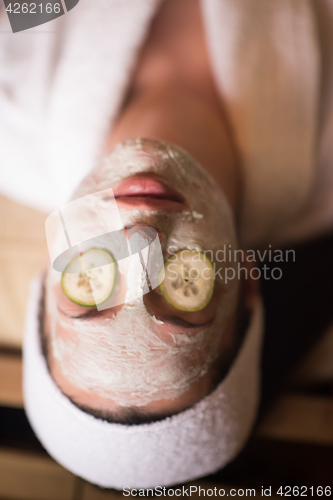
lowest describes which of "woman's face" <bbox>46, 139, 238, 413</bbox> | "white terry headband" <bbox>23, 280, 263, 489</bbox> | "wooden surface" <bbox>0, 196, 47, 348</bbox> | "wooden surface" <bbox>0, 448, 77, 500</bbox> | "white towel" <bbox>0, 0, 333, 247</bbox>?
"wooden surface" <bbox>0, 448, 77, 500</bbox>

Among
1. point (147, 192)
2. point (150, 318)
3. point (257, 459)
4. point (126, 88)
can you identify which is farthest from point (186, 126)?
point (257, 459)

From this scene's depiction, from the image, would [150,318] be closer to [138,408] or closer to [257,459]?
[138,408]

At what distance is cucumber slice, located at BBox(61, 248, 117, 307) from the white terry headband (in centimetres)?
14

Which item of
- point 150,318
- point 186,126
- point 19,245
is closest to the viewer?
point 150,318

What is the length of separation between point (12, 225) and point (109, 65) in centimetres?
35

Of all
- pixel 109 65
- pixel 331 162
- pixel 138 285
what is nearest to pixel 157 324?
pixel 138 285

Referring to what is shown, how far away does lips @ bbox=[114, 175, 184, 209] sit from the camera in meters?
0.34

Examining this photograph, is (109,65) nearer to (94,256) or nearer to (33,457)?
(94,256)

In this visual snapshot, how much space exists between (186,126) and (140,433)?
40 cm

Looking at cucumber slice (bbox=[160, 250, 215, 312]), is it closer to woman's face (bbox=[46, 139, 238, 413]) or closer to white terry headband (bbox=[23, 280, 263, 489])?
woman's face (bbox=[46, 139, 238, 413])

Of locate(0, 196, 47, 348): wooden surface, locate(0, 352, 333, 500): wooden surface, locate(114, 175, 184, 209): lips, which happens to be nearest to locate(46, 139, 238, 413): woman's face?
locate(114, 175, 184, 209): lips

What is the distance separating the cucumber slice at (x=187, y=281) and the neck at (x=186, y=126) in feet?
0.68

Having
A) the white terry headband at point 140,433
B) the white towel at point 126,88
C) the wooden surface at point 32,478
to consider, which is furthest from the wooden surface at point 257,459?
the white towel at point 126,88

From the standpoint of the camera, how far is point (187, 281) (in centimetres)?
32
